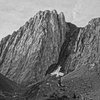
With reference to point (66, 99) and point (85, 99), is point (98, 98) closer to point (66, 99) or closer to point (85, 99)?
point (85, 99)

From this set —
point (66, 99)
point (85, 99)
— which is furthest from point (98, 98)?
point (66, 99)

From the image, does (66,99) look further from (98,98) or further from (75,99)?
(98,98)

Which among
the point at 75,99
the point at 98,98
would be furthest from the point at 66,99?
the point at 98,98
